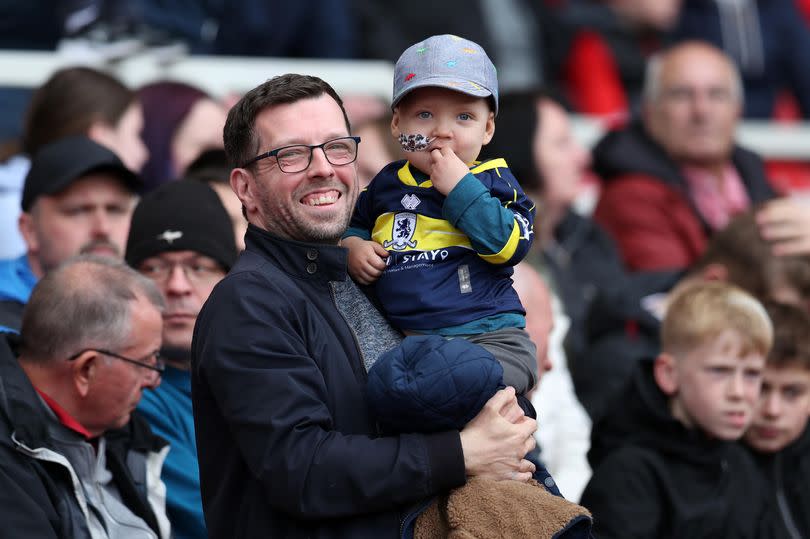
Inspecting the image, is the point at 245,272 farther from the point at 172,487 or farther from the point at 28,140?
the point at 28,140

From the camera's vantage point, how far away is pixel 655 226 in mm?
7301

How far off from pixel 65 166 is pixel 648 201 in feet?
11.3

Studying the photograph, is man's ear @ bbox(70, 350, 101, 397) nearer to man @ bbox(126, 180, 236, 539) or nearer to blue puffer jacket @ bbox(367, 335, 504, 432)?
man @ bbox(126, 180, 236, 539)

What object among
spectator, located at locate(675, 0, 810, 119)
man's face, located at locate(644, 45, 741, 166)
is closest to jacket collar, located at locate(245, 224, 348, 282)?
man's face, located at locate(644, 45, 741, 166)

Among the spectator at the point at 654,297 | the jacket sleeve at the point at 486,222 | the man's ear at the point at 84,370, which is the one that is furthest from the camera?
the spectator at the point at 654,297

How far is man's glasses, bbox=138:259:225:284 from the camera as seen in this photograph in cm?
474

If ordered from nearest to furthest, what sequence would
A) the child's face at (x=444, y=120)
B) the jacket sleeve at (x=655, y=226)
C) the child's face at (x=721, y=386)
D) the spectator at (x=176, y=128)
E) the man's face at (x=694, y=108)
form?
the child's face at (x=444, y=120)
the child's face at (x=721, y=386)
the spectator at (x=176, y=128)
the jacket sleeve at (x=655, y=226)
the man's face at (x=694, y=108)

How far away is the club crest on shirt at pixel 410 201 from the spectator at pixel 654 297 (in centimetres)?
249

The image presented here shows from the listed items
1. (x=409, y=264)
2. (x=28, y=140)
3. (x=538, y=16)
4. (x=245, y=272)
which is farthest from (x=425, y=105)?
(x=538, y=16)

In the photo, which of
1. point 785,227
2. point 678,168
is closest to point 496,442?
point 785,227

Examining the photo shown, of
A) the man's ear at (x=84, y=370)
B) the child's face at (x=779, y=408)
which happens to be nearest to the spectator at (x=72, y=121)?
the man's ear at (x=84, y=370)

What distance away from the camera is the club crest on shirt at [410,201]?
11.6ft

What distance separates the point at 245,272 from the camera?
3355 millimetres

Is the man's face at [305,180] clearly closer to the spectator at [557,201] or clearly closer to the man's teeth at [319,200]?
the man's teeth at [319,200]
